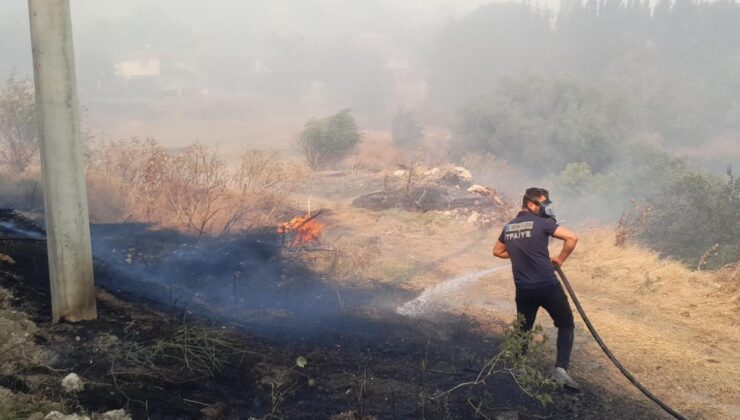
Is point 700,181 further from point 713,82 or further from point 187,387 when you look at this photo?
point 713,82

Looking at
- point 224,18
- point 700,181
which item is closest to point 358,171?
point 700,181

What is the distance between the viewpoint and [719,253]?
10109mm

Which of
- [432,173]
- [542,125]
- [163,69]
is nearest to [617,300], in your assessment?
[432,173]

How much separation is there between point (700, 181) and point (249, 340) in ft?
34.0

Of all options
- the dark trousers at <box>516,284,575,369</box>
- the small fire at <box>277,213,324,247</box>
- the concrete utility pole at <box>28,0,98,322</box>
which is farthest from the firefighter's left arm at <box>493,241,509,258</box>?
the small fire at <box>277,213,324,247</box>

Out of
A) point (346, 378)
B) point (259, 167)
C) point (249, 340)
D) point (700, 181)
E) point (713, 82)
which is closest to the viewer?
point (346, 378)

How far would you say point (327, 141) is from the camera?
82.2 ft

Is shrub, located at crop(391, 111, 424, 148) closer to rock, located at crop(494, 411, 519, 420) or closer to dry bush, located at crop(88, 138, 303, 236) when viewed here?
dry bush, located at crop(88, 138, 303, 236)

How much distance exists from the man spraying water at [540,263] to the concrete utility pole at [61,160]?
14.2 ft

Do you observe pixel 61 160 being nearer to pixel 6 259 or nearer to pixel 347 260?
pixel 6 259

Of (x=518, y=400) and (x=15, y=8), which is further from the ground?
(x=15, y=8)

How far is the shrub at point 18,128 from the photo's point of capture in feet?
A: 52.7

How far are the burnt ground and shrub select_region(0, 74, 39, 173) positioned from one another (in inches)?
354

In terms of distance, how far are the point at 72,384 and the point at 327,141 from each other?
2093 cm
